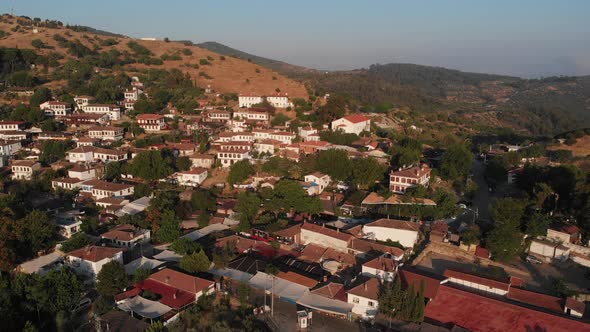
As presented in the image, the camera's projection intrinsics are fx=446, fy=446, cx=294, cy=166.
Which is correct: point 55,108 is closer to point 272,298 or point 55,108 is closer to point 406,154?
point 406,154

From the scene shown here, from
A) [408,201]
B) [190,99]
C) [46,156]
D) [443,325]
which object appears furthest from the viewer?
[190,99]

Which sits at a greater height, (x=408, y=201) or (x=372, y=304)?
(x=408, y=201)

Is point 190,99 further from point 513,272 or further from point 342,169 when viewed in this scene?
point 513,272

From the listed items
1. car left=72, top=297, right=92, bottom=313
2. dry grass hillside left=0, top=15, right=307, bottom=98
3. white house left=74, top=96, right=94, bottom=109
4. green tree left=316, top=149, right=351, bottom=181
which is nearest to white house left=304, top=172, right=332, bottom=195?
green tree left=316, top=149, right=351, bottom=181

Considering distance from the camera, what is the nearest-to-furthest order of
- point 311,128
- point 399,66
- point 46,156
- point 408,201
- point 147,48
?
1. point 408,201
2. point 46,156
3. point 311,128
4. point 147,48
5. point 399,66

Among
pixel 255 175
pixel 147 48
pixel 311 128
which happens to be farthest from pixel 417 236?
pixel 147 48

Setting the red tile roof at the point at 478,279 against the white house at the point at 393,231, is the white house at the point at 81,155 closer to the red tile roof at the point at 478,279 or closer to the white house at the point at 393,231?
the white house at the point at 393,231

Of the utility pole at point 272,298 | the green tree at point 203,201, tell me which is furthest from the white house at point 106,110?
the utility pole at point 272,298

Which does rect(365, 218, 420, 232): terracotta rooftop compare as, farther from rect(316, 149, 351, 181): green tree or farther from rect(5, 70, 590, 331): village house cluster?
rect(316, 149, 351, 181): green tree
